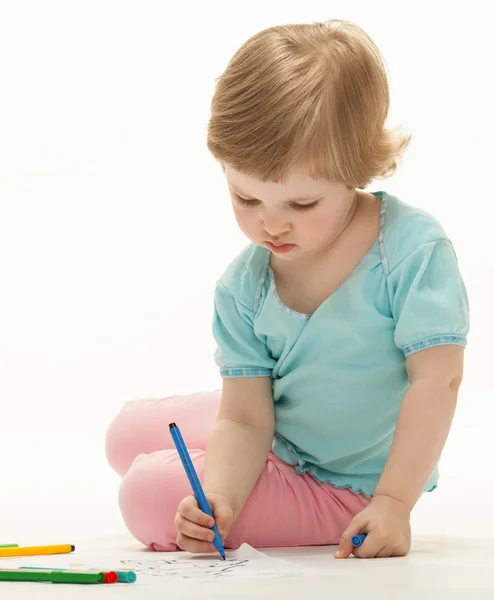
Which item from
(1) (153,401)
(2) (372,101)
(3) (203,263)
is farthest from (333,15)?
(2) (372,101)

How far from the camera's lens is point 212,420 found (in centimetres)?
156

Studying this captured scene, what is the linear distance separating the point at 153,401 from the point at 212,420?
15 centimetres

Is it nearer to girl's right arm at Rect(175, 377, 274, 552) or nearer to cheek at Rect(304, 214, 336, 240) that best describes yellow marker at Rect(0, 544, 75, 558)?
girl's right arm at Rect(175, 377, 274, 552)

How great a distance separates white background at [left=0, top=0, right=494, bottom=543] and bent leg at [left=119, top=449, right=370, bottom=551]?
1198 mm

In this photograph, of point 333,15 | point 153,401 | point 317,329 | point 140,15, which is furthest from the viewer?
point 140,15

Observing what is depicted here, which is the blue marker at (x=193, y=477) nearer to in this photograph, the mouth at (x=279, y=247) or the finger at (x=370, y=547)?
the finger at (x=370, y=547)

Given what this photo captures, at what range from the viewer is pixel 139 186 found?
2838 mm

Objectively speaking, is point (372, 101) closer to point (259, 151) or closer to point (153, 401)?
point (259, 151)

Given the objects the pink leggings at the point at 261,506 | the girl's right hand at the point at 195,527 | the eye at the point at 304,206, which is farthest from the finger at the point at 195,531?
the eye at the point at 304,206

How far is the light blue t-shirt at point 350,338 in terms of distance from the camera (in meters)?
1.18

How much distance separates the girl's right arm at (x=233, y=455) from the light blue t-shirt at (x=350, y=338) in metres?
0.02

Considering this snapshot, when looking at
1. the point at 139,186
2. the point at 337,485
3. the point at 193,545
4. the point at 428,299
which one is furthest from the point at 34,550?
the point at 139,186

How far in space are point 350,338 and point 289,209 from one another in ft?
0.64

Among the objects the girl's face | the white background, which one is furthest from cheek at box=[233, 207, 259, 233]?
the white background
